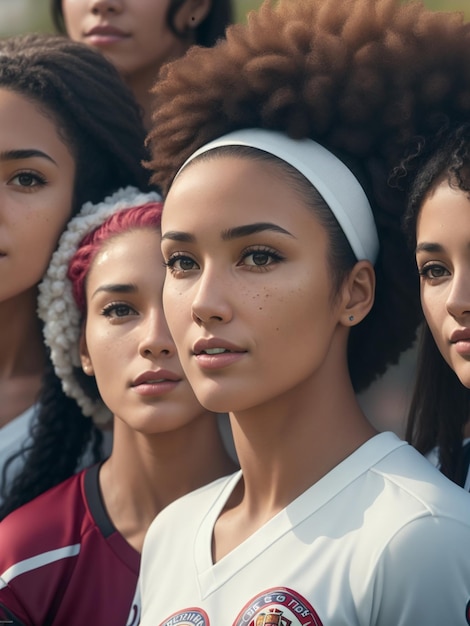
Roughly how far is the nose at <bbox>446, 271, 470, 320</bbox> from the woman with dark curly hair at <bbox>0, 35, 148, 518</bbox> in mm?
1417

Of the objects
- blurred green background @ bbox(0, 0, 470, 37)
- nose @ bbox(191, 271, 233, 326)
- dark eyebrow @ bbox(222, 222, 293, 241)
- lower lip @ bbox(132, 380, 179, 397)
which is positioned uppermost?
blurred green background @ bbox(0, 0, 470, 37)

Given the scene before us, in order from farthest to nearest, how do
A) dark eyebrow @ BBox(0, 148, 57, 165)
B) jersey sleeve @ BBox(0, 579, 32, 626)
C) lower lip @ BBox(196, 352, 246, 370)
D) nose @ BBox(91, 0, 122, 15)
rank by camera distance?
nose @ BBox(91, 0, 122, 15) → dark eyebrow @ BBox(0, 148, 57, 165) → jersey sleeve @ BBox(0, 579, 32, 626) → lower lip @ BBox(196, 352, 246, 370)

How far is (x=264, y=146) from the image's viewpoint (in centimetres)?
236

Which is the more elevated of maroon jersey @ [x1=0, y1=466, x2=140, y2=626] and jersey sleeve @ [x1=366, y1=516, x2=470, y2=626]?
maroon jersey @ [x1=0, y1=466, x2=140, y2=626]

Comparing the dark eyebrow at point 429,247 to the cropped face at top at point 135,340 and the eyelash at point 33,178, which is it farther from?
the eyelash at point 33,178

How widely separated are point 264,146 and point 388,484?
74 cm

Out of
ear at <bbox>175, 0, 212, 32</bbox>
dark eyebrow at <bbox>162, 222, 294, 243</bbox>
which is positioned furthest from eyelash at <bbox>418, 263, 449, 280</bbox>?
ear at <bbox>175, 0, 212, 32</bbox>

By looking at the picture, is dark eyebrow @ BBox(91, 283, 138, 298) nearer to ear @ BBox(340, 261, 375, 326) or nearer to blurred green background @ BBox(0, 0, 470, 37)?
ear @ BBox(340, 261, 375, 326)

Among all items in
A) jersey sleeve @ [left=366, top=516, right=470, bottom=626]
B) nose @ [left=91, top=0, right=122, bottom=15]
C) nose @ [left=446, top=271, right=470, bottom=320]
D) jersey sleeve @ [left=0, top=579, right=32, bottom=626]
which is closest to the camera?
jersey sleeve @ [left=366, top=516, right=470, bottom=626]

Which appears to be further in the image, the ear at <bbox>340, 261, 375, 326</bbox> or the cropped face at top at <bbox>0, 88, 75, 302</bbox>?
the cropped face at top at <bbox>0, 88, 75, 302</bbox>

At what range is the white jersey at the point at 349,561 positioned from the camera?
2.02m

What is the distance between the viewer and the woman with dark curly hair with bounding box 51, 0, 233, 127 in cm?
393

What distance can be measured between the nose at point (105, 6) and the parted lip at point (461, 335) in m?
2.20

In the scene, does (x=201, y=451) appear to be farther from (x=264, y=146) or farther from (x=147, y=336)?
(x=264, y=146)
